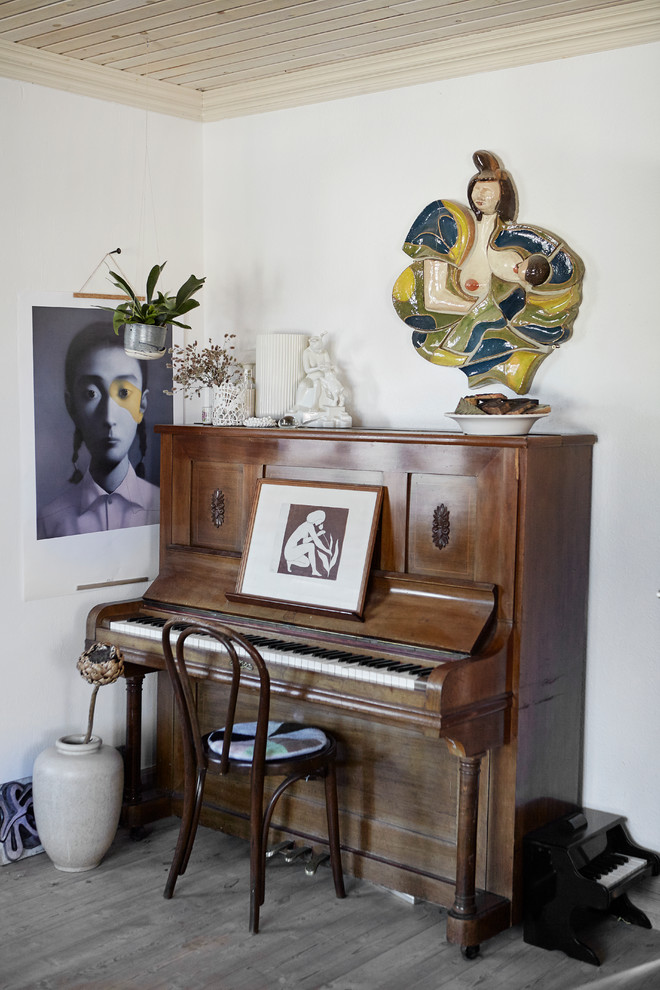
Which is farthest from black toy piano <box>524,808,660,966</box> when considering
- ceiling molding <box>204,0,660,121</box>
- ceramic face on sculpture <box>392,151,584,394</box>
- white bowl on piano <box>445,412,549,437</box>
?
ceiling molding <box>204,0,660,121</box>

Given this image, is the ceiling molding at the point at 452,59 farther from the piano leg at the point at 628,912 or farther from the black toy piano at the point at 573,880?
the piano leg at the point at 628,912

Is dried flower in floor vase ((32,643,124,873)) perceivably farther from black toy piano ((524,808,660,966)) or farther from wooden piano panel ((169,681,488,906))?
black toy piano ((524,808,660,966))

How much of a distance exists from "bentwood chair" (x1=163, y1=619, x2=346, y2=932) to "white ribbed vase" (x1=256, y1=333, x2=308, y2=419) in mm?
1064

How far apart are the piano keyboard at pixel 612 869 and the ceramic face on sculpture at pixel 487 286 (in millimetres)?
1522

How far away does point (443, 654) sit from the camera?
9.72 feet

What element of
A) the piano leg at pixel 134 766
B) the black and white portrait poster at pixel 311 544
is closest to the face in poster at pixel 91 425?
the piano leg at pixel 134 766

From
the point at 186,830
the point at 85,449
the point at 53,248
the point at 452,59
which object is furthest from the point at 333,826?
the point at 452,59

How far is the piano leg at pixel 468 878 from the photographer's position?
2879 millimetres

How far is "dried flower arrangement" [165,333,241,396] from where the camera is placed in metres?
A: 3.93

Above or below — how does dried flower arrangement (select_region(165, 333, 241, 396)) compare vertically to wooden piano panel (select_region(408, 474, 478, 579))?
above

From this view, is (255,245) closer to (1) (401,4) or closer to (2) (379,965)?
(1) (401,4)

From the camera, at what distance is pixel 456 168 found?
351 cm

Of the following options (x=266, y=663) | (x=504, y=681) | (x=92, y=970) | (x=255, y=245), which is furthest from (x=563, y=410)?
(x=92, y=970)

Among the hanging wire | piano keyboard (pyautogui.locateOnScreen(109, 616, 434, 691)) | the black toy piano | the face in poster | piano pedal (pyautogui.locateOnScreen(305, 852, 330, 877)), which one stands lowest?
piano pedal (pyautogui.locateOnScreen(305, 852, 330, 877))
